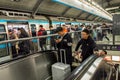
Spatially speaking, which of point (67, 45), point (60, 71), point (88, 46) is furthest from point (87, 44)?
point (60, 71)

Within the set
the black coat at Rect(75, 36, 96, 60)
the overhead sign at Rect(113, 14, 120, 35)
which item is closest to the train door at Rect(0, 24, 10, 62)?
the black coat at Rect(75, 36, 96, 60)

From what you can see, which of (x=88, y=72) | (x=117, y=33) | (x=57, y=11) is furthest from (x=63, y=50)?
(x=57, y=11)

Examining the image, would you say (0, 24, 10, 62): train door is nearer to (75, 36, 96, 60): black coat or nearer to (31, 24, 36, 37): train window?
(31, 24, 36, 37): train window

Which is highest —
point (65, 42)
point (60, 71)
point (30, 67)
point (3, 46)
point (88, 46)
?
point (65, 42)

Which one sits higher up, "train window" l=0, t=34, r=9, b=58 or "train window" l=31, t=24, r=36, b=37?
"train window" l=31, t=24, r=36, b=37

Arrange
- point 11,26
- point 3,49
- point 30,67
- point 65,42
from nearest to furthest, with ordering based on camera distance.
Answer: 1. point 30,67
2. point 65,42
3. point 3,49
4. point 11,26

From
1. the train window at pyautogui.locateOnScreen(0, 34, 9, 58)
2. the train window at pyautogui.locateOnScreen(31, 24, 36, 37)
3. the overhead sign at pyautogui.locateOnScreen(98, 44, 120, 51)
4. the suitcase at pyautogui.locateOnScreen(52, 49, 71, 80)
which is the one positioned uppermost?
the train window at pyautogui.locateOnScreen(31, 24, 36, 37)

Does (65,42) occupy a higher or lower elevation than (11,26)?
lower

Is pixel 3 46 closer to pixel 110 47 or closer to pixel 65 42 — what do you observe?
pixel 65 42

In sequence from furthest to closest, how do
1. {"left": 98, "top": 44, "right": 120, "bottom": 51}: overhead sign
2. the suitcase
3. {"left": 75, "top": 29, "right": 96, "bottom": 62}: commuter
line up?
{"left": 98, "top": 44, "right": 120, "bottom": 51}: overhead sign, {"left": 75, "top": 29, "right": 96, "bottom": 62}: commuter, the suitcase

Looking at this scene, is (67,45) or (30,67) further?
(67,45)

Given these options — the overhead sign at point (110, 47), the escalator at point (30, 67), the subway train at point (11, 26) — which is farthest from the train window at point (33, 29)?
the overhead sign at point (110, 47)

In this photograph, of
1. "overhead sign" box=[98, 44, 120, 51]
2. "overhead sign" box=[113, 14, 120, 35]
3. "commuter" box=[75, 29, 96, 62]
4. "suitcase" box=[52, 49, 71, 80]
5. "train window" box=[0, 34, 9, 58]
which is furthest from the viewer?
"train window" box=[0, 34, 9, 58]

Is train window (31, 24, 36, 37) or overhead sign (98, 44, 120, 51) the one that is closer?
overhead sign (98, 44, 120, 51)
